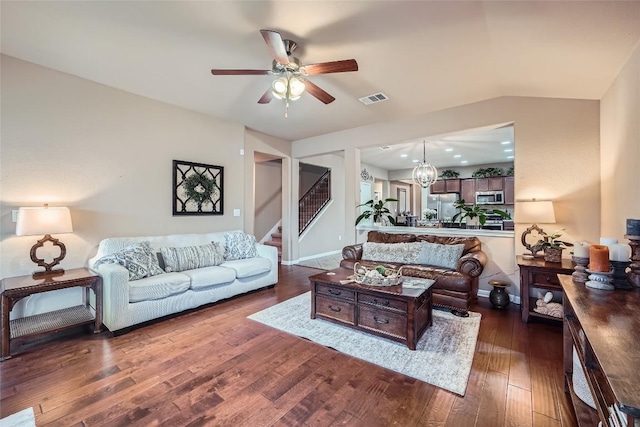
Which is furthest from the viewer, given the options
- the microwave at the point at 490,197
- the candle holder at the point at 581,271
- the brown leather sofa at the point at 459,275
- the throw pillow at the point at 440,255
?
the microwave at the point at 490,197

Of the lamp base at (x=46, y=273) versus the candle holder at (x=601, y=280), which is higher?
the candle holder at (x=601, y=280)

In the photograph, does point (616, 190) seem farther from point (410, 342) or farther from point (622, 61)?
point (410, 342)

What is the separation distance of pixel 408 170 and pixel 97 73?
30.0 feet

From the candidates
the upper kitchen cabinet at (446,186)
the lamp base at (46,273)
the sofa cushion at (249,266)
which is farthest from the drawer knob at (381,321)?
the upper kitchen cabinet at (446,186)

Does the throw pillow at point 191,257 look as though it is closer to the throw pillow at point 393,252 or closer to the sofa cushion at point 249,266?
the sofa cushion at point 249,266

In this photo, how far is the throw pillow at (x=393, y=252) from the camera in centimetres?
431

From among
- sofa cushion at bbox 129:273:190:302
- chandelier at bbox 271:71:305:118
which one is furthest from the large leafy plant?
sofa cushion at bbox 129:273:190:302

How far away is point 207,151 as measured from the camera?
15.4 feet

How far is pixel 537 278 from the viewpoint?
10.3 ft

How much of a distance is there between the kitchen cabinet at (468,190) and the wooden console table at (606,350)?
742 centimetres

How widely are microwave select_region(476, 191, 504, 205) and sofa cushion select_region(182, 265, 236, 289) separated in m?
7.89

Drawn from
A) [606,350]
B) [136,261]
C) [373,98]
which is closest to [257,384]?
[606,350]

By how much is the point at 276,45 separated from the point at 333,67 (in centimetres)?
55

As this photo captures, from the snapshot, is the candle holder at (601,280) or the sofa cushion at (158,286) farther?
the sofa cushion at (158,286)
